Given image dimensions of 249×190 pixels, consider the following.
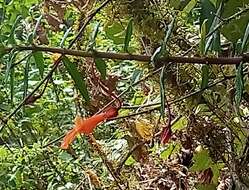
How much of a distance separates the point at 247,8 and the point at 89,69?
1.06ft

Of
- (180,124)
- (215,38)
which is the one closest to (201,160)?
(180,124)

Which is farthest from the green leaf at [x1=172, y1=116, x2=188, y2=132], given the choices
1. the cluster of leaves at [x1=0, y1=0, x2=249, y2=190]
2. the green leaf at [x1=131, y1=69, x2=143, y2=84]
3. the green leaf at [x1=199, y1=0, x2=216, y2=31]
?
the green leaf at [x1=199, y1=0, x2=216, y2=31]

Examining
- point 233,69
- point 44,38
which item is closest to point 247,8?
point 233,69

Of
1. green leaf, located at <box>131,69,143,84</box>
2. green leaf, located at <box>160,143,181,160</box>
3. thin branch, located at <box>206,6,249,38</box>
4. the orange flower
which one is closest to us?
thin branch, located at <box>206,6,249,38</box>

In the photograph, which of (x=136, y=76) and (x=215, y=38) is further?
(x=136, y=76)

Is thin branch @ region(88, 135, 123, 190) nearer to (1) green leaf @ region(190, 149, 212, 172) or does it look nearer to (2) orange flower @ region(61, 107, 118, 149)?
(1) green leaf @ region(190, 149, 212, 172)

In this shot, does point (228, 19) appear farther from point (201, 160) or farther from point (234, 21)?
point (201, 160)

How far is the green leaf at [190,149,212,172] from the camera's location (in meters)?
0.85

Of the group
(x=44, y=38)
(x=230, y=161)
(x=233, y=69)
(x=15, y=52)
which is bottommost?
(x=230, y=161)

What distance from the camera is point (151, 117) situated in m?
0.94

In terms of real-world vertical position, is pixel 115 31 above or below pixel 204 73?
above

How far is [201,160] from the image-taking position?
2.81ft

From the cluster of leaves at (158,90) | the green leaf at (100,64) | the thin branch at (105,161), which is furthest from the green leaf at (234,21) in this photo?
the thin branch at (105,161)

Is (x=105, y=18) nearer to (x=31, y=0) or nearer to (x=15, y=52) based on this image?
(x=15, y=52)
